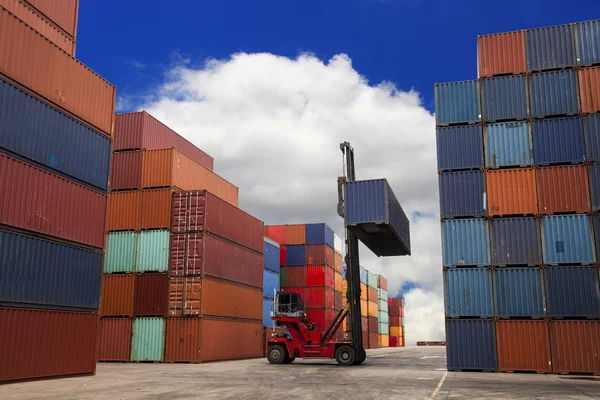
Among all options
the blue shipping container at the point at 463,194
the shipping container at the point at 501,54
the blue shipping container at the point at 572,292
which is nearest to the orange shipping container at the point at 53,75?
the blue shipping container at the point at 463,194

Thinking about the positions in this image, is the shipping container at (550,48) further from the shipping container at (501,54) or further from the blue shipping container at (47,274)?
the blue shipping container at (47,274)

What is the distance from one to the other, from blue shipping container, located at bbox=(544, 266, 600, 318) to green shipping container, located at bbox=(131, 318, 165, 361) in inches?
797

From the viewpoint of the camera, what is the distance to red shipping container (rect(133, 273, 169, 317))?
30406 millimetres

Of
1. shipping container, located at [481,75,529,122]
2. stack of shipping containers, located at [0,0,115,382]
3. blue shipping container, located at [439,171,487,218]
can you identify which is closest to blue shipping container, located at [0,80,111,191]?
stack of shipping containers, located at [0,0,115,382]

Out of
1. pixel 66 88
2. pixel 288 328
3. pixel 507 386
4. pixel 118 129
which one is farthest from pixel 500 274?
pixel 118 129

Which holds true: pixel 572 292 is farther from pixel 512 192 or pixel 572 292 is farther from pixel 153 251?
pixel 153 251

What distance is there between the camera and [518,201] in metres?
23.6

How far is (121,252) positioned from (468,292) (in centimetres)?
1990

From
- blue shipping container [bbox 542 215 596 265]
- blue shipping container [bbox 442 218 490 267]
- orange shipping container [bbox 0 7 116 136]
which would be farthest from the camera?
blue shipping container [bbox 442 218 490 267]

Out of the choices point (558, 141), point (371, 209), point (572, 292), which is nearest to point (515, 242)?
point (572, 292)

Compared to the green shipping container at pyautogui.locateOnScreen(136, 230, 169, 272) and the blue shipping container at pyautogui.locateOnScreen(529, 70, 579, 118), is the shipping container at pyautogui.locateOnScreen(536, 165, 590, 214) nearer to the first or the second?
the blue shipping container at pyautogui.locateOnScreen(529, 70, 579, 118)

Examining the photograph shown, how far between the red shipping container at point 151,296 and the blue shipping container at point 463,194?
53.5 ft

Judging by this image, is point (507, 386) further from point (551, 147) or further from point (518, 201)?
point (551, 147)

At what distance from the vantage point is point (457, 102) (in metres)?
25.5
